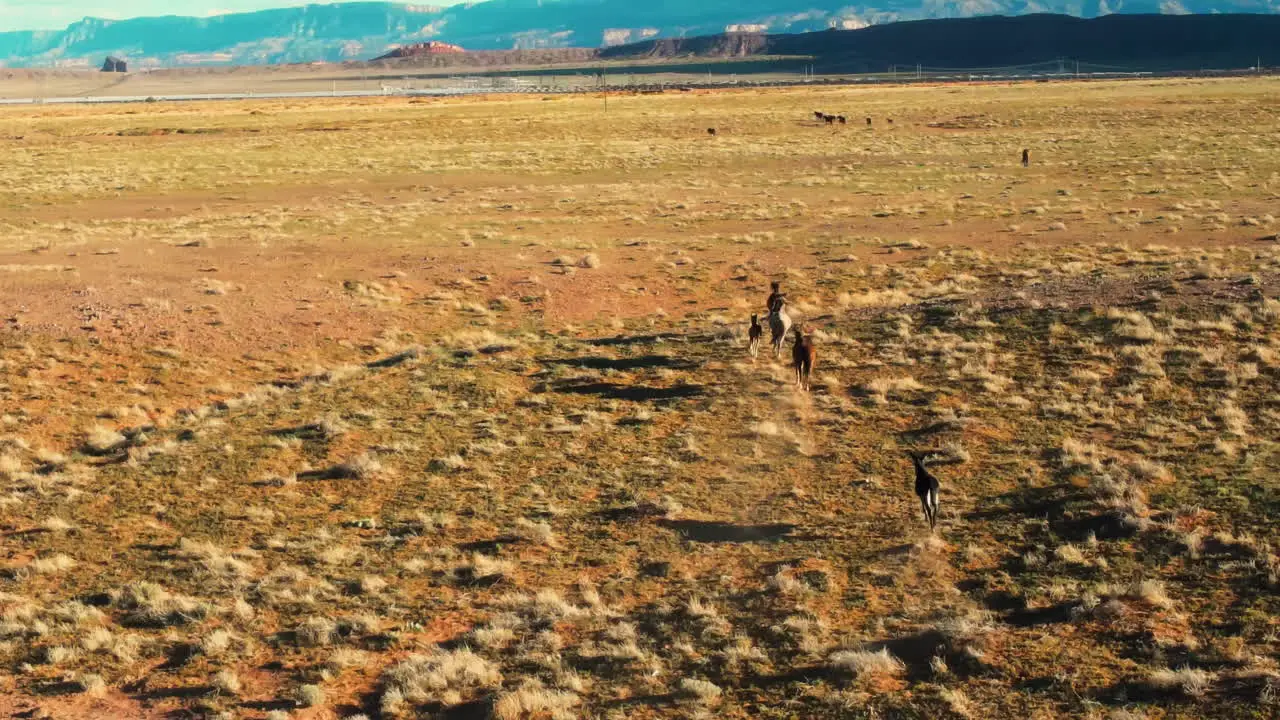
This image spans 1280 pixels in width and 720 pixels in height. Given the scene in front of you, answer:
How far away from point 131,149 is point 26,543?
6546 centimetres

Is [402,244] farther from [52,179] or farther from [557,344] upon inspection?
[52,179]

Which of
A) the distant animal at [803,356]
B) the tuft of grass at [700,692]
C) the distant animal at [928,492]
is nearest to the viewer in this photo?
the tuft of grass at [700,692]

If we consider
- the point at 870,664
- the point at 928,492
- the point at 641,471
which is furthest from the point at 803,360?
the point at 870,664

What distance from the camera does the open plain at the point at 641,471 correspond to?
9281 mm

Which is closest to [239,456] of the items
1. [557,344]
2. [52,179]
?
[557,344]

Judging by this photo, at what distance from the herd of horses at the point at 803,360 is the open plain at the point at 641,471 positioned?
10.9 inches

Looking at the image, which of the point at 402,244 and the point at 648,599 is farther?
the point at 402,244

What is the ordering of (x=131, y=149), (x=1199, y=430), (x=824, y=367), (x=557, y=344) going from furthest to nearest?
(x=131, y=149) → (x=557, y=344) → (x=824, y=367) → (x=1199, y=430)

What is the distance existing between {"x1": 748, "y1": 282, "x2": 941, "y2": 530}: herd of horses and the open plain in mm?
278

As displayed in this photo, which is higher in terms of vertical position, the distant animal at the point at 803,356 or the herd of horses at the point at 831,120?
A: the herd of horses at the point at 831,120

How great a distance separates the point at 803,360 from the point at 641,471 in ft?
13.0

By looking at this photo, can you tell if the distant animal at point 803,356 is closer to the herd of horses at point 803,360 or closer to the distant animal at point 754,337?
the herd of horses at point 803,360

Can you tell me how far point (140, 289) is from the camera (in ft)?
83.7

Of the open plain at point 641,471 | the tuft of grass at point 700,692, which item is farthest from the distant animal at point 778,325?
the tuft of grass at point 700,692
